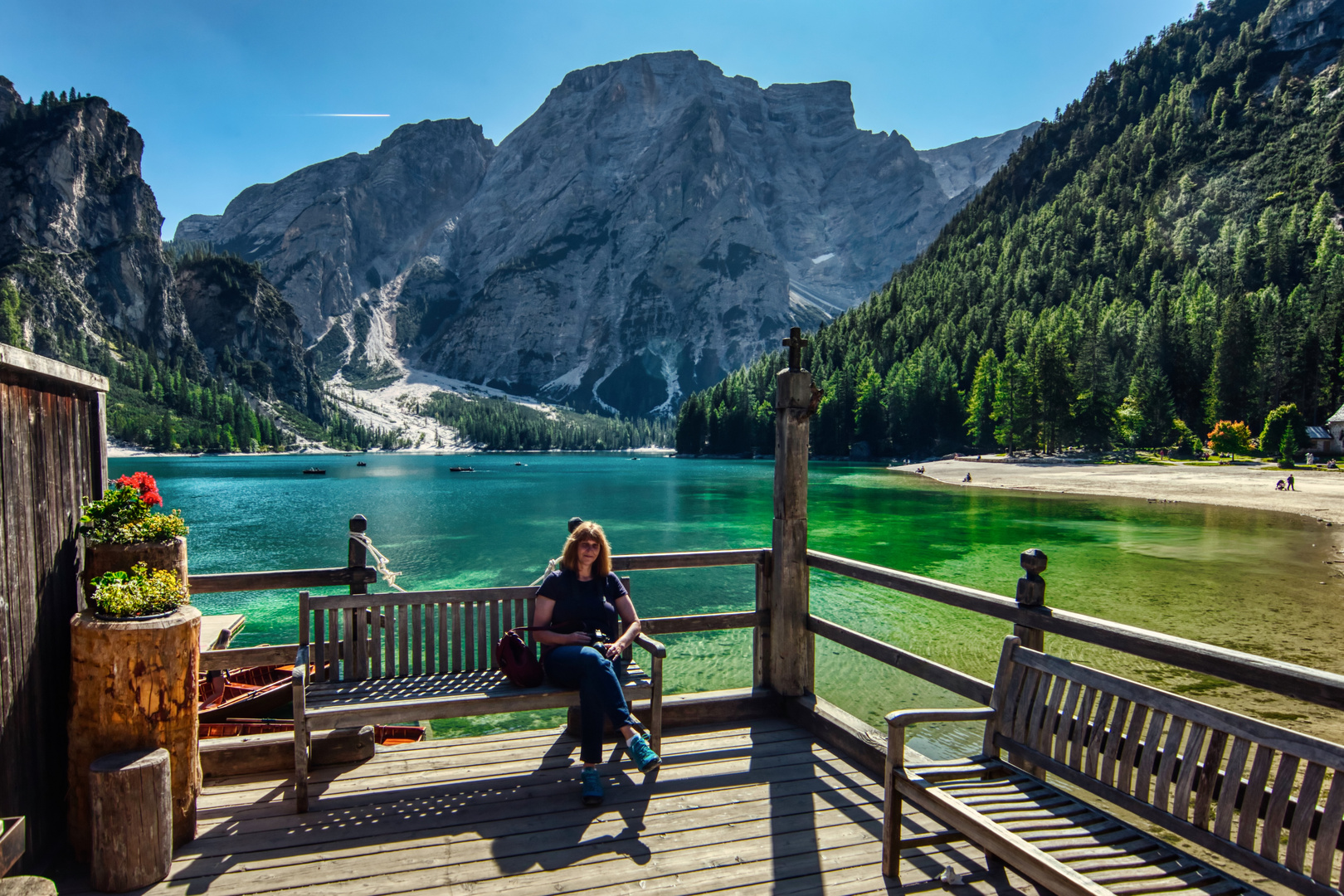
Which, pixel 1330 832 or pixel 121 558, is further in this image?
pixel 121 558

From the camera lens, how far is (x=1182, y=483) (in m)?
49.9

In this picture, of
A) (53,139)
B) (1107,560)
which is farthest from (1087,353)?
(53,139)

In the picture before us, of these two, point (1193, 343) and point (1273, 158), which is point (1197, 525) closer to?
point (1193, 343)

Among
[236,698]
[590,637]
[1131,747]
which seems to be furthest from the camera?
[236,698]


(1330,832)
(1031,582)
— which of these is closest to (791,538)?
(1031,582)

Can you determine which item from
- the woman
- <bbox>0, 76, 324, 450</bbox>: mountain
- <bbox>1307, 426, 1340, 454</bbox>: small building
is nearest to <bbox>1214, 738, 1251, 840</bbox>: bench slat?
the woman

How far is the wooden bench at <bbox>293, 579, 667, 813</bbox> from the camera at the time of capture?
480cm

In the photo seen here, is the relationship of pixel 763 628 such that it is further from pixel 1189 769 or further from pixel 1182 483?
pixel 1182 483

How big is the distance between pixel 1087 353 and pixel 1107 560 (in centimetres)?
6796

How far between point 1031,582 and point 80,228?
9522 inches

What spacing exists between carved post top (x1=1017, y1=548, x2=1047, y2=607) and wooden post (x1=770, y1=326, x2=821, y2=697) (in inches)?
78.1

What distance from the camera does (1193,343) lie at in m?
79.7

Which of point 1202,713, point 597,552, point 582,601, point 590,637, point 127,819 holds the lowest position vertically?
point 127,819

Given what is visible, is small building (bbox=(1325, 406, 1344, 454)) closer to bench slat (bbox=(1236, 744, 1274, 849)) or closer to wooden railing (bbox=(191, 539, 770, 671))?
wooden railing (bbox=(191, 539, 770, 671))
